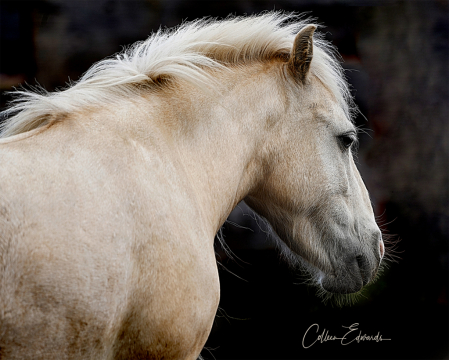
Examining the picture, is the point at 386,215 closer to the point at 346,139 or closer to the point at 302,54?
the point at 346,139

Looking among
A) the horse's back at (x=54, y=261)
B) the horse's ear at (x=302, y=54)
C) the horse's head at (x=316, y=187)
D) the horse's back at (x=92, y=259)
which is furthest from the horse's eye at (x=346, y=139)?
the horse's back at (x=54, y=261)

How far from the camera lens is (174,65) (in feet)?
4.50

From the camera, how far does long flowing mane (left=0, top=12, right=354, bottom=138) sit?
4.22ft

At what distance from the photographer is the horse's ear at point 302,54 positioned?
141 cm

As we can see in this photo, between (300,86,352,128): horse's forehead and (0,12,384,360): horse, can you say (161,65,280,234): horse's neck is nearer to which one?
(0,12,384,360): horse

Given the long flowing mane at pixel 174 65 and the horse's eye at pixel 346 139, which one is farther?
the horse's eye at pixel 346 139

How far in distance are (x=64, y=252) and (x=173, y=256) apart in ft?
0.94

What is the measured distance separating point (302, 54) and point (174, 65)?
475mm

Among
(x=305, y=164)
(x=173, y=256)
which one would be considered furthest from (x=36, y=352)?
(x=305, y=164)

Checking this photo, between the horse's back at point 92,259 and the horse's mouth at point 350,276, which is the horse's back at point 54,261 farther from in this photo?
the horse's mouth at point 350,276

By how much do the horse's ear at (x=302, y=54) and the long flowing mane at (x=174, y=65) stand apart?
0.33ft
